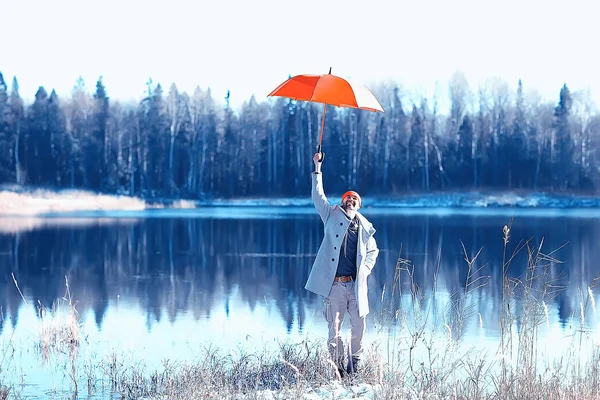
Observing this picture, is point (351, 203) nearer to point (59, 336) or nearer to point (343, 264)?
point (343, 264)

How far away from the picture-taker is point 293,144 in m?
67.0

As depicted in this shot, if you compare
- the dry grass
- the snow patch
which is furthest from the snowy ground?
the dry grass

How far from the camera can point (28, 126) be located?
7044 centimetres

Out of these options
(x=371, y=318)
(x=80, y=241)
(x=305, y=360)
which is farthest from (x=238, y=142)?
(x=305, y=360)

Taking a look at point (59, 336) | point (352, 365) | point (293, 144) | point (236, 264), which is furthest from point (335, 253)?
point (293, 144)

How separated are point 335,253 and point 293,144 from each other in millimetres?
59860

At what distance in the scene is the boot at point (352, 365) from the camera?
7.51 meters

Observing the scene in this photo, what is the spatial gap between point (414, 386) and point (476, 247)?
1947 cm

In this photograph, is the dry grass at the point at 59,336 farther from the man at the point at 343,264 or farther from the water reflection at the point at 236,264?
the man at the point at 343,264

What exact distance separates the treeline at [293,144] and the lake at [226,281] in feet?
82.5

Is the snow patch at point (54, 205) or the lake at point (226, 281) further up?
the snow patch at point (54, 205)

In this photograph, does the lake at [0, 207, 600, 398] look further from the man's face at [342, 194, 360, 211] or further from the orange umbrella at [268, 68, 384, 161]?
the orange umbrella at [268, 68, 384, 161]

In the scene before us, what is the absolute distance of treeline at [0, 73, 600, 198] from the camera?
6278 cm

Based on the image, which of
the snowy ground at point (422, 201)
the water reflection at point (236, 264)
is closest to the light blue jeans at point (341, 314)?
the water reflection at point (236, 264)
